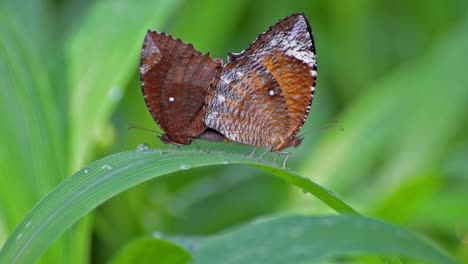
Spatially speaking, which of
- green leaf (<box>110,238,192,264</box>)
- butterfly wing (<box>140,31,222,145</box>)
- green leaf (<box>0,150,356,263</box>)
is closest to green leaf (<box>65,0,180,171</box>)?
butterfly wing (<box>140,31,222,145</box>)

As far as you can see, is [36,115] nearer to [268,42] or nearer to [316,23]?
[268,42]

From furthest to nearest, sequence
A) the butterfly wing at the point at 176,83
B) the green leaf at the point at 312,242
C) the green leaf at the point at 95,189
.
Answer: the butterfly wing at the point at 176,83
the green leaf at the point at 95,189
the green leaf at the point at 312,242

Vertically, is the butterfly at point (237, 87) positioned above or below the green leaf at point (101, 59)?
below

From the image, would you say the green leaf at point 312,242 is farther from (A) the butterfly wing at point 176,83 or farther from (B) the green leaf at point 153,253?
(A) the butterfly wing at point 176,83

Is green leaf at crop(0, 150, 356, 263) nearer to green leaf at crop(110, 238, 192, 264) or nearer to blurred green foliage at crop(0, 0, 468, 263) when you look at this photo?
green leaf at crop(110, 238, 192, 264)

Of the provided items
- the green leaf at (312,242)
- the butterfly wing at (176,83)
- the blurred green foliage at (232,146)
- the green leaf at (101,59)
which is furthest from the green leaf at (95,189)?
the green leaf at (101,59)
